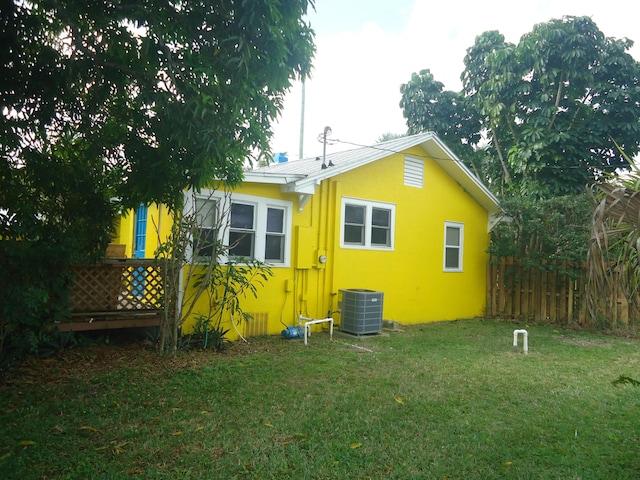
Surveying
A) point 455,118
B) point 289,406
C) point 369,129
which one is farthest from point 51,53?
point 369,129

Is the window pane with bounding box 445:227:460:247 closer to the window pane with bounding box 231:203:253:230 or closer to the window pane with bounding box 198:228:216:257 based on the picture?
the window pane with bounding box 231:203:253:230

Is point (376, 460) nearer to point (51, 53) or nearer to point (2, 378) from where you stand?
point (2, 378)

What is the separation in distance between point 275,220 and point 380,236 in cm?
284

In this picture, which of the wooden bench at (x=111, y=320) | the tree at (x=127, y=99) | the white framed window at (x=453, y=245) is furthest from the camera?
the white framed window at (x=453, y=245)

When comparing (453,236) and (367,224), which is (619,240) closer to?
(367,224)

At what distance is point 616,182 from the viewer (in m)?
3.35

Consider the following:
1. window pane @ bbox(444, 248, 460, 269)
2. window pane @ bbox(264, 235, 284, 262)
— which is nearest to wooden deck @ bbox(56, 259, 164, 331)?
window pane @ bbox(264, 235, 284, 262)

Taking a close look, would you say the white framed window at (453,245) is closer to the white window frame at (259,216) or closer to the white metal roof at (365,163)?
the white metal roof at (365,163)

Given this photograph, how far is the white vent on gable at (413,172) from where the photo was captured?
1122 cm

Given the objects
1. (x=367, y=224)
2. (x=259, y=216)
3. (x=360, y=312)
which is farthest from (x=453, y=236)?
(x=259, y=216)

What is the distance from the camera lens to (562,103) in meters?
15.3

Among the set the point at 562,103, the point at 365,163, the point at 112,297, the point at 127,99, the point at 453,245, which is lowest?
the point at 112,297

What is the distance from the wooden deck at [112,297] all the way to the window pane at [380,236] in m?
4.99

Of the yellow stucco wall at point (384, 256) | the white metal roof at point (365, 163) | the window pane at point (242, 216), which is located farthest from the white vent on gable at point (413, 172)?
the window pane at point (242, 216)
